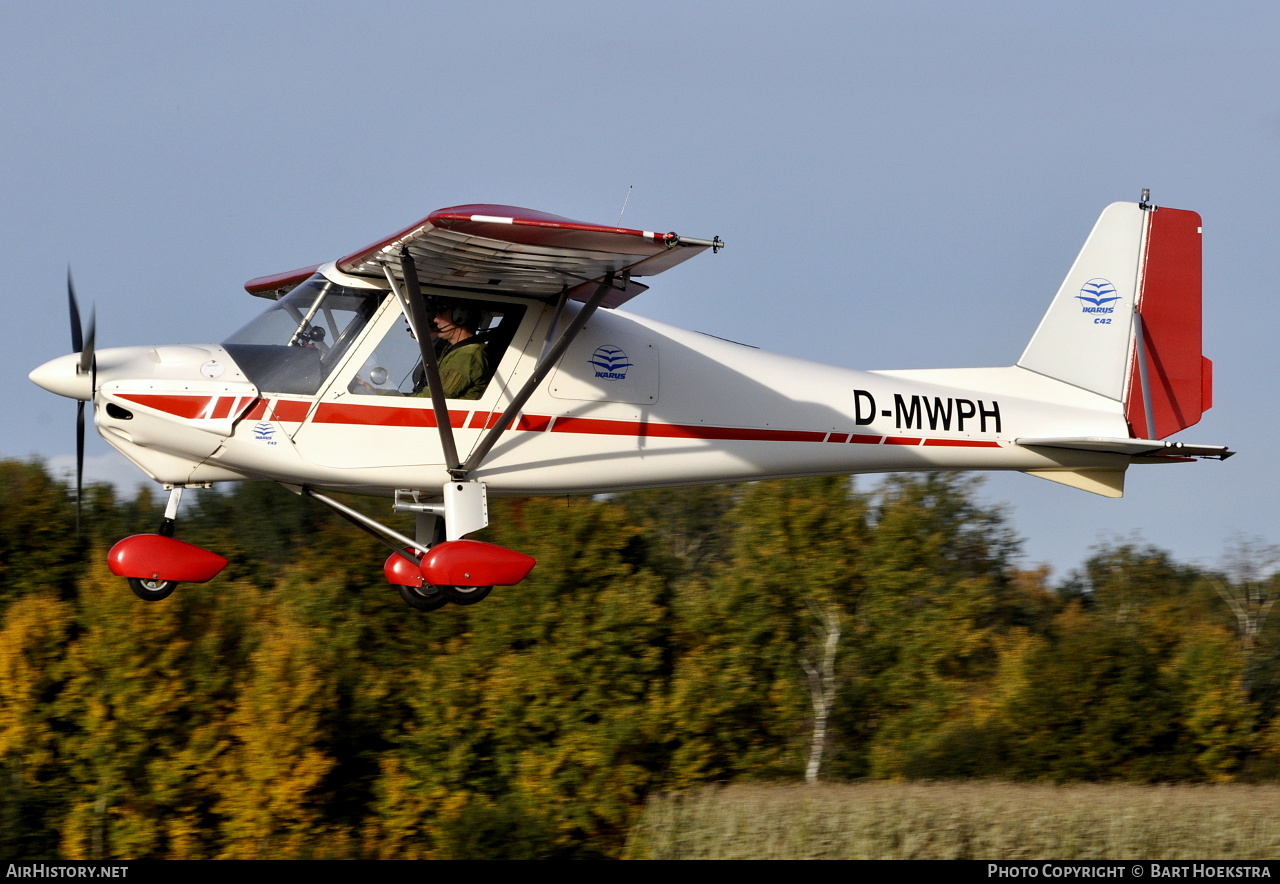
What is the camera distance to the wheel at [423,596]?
1147cm

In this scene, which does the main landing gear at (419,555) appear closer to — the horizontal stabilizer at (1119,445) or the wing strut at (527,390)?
the wing strut at (527,390)

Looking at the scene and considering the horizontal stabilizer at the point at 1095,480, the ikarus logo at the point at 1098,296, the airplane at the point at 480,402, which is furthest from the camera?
the ikarus logo at the point at 1098,296

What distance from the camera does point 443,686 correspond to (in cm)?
3631

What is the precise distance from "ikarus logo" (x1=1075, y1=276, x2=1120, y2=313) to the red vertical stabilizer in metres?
0.27

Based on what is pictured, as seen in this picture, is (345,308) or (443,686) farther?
(443,686)

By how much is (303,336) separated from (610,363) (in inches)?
90.3

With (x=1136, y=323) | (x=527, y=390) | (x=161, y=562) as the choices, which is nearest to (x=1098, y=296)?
(x=1136, y=323)

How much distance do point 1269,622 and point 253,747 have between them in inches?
1144

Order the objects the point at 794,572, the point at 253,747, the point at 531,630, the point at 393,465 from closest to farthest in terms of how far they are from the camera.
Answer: the point at 393,465, the point at 253,747, the point at 531,630, the point at 794,572

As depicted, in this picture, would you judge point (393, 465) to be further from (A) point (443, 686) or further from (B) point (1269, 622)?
(B) point (1269, 622)

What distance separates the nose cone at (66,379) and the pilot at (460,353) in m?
2.23

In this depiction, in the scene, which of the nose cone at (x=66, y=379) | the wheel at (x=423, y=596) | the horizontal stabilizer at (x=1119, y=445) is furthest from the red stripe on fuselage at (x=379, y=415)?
the horizontal stabilizer at (x=1119, y=445)

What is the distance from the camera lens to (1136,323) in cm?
1347
